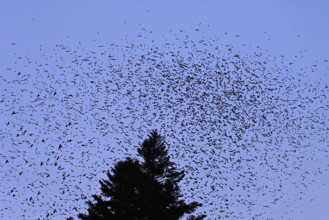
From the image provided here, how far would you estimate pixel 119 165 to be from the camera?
75.2 ft

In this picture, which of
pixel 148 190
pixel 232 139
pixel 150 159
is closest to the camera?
pixel 232 139

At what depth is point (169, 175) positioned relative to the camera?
76.3 ft

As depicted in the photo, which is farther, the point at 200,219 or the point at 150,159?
the point at 150,159

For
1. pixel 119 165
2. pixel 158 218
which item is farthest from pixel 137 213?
pixel 119 165

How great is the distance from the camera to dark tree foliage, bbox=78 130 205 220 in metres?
21.7

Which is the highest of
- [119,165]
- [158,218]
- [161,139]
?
[161,139]

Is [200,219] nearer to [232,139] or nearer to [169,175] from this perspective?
[169,175]

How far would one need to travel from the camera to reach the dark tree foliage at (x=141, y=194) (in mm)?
21719

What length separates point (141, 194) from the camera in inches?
871

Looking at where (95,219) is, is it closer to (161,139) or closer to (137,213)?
(137,213)

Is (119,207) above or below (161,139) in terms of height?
below

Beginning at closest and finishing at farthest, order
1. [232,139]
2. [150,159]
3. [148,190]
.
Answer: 1. [232,139]
2. [148,190]
3. [150,159]

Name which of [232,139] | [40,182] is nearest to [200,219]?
[232,139]

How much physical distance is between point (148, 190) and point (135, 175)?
1.01 metres
